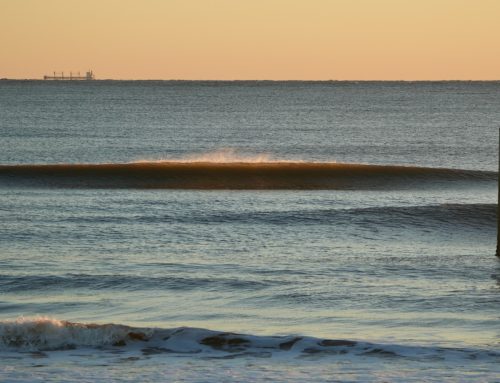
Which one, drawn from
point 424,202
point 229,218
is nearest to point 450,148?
point 424,202

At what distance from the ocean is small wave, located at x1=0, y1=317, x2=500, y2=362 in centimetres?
3

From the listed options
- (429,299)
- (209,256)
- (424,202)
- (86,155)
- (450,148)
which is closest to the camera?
(429,299)

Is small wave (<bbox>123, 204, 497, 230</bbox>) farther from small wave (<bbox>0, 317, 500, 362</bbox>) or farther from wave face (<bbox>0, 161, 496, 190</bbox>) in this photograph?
small wave (<bbox>0, 317, 500, 362</bbox>)

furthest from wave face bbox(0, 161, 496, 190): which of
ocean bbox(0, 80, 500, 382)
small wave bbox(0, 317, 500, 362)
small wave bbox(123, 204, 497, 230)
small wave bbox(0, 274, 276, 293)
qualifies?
A: small wave bbox(0, 317, 500, 362)

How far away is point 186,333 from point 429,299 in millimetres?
4913

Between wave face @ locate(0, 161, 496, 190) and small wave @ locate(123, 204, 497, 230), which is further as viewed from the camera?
wave face @ locate(0, 161, 496, 190)

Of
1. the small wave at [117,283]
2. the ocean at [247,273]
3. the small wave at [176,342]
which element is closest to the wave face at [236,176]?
the ocean at [247,273]

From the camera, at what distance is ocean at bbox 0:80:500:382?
15.8 metres

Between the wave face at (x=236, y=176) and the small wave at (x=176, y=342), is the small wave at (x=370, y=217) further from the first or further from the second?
the small wave at (x=176, y=342)

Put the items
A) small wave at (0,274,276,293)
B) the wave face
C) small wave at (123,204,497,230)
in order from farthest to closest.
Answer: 1. the wave face
2. small wave at (123,204,497,230)
3. small wave at (0,274,276,293)

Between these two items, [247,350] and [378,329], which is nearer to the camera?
[247,350]

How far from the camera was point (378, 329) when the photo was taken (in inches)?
689

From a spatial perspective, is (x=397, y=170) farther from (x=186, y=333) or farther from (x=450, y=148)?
(x=186, y=333)

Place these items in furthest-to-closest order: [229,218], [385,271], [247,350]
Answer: [229,218]
[385,271]
[247,350]
